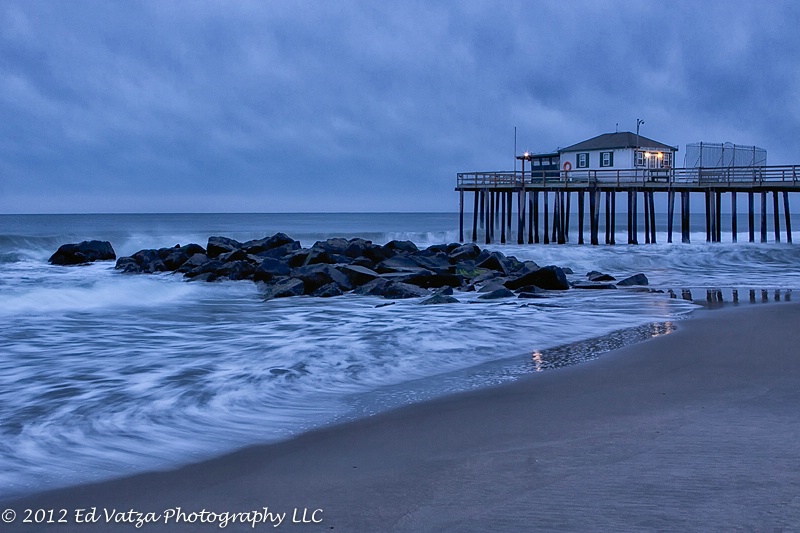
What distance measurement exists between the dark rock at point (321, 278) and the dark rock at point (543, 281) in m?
2.93

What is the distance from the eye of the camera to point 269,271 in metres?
15.2

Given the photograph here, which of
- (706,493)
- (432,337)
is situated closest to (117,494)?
(706,493)

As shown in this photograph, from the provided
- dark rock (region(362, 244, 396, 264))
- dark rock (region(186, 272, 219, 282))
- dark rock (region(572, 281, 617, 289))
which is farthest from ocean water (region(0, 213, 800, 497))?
dark rock (region(362, 244, 396, 264))

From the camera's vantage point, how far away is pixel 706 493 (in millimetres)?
2924

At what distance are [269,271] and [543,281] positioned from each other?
5503 millimetres

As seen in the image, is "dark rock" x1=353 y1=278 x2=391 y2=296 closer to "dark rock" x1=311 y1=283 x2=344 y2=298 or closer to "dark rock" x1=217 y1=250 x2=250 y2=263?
"dark rock" x1=311 y1=283 x2=344 y2=298

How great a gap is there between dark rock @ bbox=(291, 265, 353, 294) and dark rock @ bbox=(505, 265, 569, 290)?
115 inches

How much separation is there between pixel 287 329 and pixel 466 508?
20.2ft

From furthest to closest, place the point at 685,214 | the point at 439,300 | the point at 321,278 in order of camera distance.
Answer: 1. the point at 685,214
2. the point at 321,278
3. the point at 439,300

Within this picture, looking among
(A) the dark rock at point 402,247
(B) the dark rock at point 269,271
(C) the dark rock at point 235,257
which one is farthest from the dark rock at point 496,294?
(C) the dark rock at point 235,257

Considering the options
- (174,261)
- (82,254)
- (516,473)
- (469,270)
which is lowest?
(516,473)

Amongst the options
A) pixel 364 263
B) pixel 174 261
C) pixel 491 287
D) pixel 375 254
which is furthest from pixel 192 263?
pixel 491 287

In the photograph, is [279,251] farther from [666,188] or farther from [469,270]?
[666,188]

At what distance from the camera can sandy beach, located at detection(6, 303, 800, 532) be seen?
280cm
